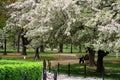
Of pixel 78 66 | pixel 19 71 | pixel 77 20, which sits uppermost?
pixel 77 20

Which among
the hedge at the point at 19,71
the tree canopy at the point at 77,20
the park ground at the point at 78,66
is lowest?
the park ground at the point at 78,66

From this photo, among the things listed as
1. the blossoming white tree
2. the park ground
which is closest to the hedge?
the blossoming white tree

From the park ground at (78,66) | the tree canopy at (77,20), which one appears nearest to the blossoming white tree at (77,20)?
the tree canopy at (77,20)

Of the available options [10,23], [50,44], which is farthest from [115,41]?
[10,23]

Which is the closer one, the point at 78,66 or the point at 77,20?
the point at 77,20

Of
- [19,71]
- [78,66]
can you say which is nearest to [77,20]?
[19,71]

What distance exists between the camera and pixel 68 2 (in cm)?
2341

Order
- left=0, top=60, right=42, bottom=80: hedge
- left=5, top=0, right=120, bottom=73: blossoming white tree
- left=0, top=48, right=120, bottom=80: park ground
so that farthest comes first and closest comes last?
left=0, top=48, right=120, bottom=80: park ground → left=5, top=0, right=120, bottom=73: blossoming white tree → left=0, top=60, right=42, bottom=80: hedge

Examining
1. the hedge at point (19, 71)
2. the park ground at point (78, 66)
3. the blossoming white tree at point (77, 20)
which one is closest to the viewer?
the hedge at point (19, 71)

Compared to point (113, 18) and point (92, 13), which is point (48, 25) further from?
point (113, 18)

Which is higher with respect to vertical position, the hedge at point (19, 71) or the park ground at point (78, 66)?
A: the hedge at point (19, 71)

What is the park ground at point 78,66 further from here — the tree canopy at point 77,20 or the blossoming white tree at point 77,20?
the tree canopy at point 77,20

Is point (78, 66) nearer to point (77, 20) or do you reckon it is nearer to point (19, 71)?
point (77, 20)

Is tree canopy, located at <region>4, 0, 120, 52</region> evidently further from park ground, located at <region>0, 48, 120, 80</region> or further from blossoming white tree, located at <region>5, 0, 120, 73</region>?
park ground, located at <region>0, 48, 120, 80</region>
